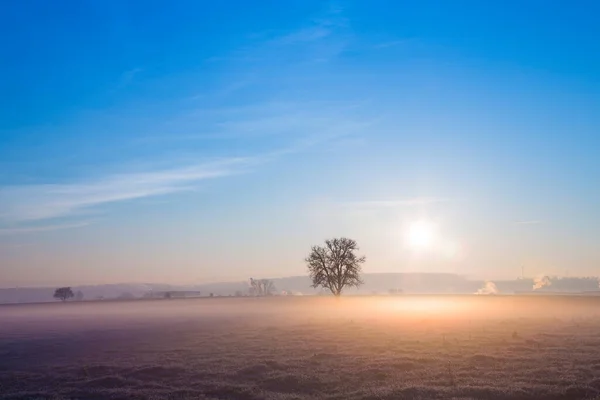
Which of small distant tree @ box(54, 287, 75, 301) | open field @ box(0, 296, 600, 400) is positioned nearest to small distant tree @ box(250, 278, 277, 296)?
small distant tree @ box(54, 287, 75, 301)

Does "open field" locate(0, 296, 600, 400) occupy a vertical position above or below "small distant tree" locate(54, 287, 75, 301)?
below

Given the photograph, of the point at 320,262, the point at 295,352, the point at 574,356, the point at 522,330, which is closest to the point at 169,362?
the point at 295,352

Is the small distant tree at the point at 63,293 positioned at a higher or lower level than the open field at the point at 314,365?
higher

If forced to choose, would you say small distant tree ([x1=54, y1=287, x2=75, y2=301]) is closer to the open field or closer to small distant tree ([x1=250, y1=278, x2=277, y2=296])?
small distant tree ([x1=250, y1=278, x2=277, y2=296])

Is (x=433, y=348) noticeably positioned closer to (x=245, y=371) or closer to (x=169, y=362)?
A: (x=245, y=371)

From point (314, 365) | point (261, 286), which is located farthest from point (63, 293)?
point (314, 365)

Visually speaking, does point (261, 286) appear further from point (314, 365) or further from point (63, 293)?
point (314, 365)

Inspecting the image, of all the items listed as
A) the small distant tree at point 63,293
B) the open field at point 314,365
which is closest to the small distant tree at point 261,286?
the small distant tree at point 63,293

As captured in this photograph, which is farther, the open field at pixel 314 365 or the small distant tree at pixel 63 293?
the small distant tree at pixel 63 293

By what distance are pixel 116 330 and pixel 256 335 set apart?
14919 millimetres

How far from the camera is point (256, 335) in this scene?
38.7m

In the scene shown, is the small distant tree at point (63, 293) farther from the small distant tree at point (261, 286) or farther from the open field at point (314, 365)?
the open field at point (314, 365)

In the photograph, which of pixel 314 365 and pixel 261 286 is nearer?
pixel 314 365

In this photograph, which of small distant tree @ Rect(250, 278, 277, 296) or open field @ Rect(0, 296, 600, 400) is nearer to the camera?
open field @ Rect(0, 296, 600, 400)
